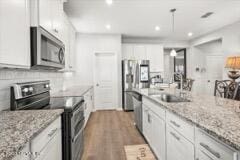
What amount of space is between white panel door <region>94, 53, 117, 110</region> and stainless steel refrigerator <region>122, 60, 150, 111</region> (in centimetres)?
39

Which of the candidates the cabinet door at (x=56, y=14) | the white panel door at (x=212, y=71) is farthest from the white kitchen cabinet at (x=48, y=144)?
the white panel door at (x=212, y=71)

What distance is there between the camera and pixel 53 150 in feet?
4.71

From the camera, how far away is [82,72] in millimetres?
6328

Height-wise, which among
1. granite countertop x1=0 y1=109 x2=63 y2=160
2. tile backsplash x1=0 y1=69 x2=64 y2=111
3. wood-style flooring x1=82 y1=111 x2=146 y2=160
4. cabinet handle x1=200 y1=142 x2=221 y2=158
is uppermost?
tile backsplash x1=0 y1=69 x2=64 y2=111

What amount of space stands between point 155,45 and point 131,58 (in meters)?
1.12

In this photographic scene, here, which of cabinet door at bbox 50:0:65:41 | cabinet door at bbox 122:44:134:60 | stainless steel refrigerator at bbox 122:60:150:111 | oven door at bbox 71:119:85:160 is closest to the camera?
oven door at bbox 71:119:85:160

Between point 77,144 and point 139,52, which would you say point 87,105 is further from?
point 139,52

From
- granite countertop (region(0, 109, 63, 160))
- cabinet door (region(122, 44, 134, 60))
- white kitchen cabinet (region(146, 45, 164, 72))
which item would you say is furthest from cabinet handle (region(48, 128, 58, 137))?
white kitchen cabinet (region(146, 45, 164, 72))

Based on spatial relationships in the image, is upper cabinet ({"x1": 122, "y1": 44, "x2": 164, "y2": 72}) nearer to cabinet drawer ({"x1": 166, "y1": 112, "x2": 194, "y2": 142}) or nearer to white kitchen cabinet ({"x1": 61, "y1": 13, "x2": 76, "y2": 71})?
white kitchen cabinet ({"x1": 61, "y1": 13, "x2": 76, "y2": 71})

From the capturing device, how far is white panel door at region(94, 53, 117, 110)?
6387mm

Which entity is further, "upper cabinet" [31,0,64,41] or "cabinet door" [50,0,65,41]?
"cabinet door" [50,0,65,41]

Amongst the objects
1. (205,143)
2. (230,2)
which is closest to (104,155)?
(205,143)

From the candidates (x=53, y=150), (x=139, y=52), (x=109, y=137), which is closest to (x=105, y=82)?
(x=139, y=52)

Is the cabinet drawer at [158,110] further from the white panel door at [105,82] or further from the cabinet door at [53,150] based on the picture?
the white panel door at [105,82]
